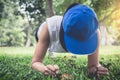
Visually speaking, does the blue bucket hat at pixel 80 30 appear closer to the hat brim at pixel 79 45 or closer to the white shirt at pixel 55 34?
the hat brim at pixel 79 45

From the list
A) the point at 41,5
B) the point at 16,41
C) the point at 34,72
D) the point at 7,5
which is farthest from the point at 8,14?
the point at 34,72

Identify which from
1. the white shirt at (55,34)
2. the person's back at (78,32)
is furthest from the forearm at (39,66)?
the white shirt at (55,34)

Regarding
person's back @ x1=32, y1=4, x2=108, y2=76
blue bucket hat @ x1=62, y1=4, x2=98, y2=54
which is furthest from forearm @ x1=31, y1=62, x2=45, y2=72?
blue bucket hat @ x1=62, y1=4, x2=98, y2=54

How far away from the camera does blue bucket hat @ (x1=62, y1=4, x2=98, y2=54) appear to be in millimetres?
2242

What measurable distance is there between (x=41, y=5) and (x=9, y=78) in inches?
451

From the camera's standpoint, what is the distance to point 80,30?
2.25 m

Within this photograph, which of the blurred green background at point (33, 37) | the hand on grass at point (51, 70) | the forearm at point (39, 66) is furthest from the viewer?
the blurred green background at point (33, 37)

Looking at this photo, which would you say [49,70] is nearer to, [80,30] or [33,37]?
[80,30]

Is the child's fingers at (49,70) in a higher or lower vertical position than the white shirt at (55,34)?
lower

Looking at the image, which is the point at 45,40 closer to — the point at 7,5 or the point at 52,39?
the point at 52,39

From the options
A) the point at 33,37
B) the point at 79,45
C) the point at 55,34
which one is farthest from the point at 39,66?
the point at 33,37

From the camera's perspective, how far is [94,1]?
12.5 metres

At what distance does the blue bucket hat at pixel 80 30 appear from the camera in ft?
7.36

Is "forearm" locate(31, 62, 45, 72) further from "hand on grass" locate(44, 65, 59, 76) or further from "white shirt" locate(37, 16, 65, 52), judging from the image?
"white shirt" locate(37, 16, 65, 52)
